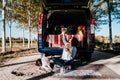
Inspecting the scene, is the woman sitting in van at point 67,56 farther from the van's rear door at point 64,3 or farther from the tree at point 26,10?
the tree at point 26,10

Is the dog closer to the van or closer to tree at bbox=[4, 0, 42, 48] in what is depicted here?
the van

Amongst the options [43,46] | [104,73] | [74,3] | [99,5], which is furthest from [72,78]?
[99,5]

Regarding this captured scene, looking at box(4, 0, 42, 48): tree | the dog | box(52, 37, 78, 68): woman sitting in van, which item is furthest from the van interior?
box(4, 0, 42, 48): tree

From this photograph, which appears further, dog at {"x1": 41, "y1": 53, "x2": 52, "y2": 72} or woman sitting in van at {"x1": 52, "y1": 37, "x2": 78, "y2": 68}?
dog at {"x1": 41, "y1": 53, "x2": 52, "y2": 72}

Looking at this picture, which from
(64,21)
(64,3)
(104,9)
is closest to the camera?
(64,3)

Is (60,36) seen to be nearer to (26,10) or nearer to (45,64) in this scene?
(45,64)

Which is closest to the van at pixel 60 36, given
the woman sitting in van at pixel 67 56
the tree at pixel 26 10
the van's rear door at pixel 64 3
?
the van's rear door at pixel 64 3

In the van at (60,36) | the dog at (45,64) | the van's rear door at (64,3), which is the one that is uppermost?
the van's rear door at (64,3)

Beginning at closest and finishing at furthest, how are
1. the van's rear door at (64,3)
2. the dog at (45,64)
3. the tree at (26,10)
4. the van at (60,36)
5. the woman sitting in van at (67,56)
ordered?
1. the woman sitting in van at (67,56)
2. the dog at (45,64)
3. the van at (60,36)
4. the van's rear door at (64,3)
5. the tree at (26,10)

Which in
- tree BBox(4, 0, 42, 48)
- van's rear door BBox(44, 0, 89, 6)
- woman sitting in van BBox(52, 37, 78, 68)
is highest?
tree BBox(4, 0, 42, 48)

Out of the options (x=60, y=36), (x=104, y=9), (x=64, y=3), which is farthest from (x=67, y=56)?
(x=104, y=9)

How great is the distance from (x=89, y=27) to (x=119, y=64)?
1896 millimetres

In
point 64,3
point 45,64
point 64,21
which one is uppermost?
point 64,3

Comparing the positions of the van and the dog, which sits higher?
the van
